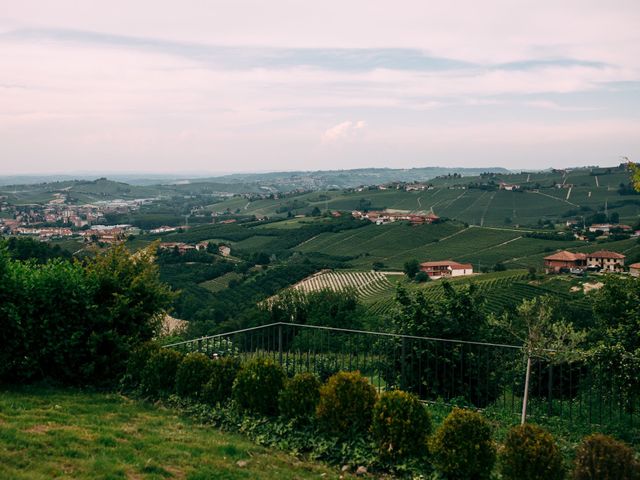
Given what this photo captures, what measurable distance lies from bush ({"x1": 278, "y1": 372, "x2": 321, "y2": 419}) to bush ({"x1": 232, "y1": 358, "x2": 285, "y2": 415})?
0.79 ft

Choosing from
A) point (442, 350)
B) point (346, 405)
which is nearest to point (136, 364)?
point (346, 405)

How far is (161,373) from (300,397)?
2.48m

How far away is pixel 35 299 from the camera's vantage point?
904cm

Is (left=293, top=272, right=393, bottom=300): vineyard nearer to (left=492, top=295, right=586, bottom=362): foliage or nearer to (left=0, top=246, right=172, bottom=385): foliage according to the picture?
(left=0, top=246, right=172, bottom=385): foliage

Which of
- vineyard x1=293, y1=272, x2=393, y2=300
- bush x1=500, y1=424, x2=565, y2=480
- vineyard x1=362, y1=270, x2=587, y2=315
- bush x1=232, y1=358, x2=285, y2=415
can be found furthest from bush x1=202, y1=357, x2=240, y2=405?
vineyard x1=293, y1=272, x2=393, y2=300

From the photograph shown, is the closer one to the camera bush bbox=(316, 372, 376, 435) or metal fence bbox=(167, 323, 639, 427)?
bush bbox=(316, 372, 376, 435)

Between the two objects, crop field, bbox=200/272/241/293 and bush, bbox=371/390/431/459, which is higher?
bush, bbox=371/390/431/459

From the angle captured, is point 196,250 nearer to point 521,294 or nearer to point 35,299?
point 521,294

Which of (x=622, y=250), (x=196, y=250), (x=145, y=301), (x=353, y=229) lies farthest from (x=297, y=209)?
(x=145, y=301)

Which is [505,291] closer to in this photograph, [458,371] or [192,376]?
[458,371]

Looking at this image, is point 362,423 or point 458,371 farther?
point 458,371

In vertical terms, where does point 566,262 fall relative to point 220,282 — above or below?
above

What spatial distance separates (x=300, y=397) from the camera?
7.04 metres

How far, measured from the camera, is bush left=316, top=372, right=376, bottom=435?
21.8 ft
